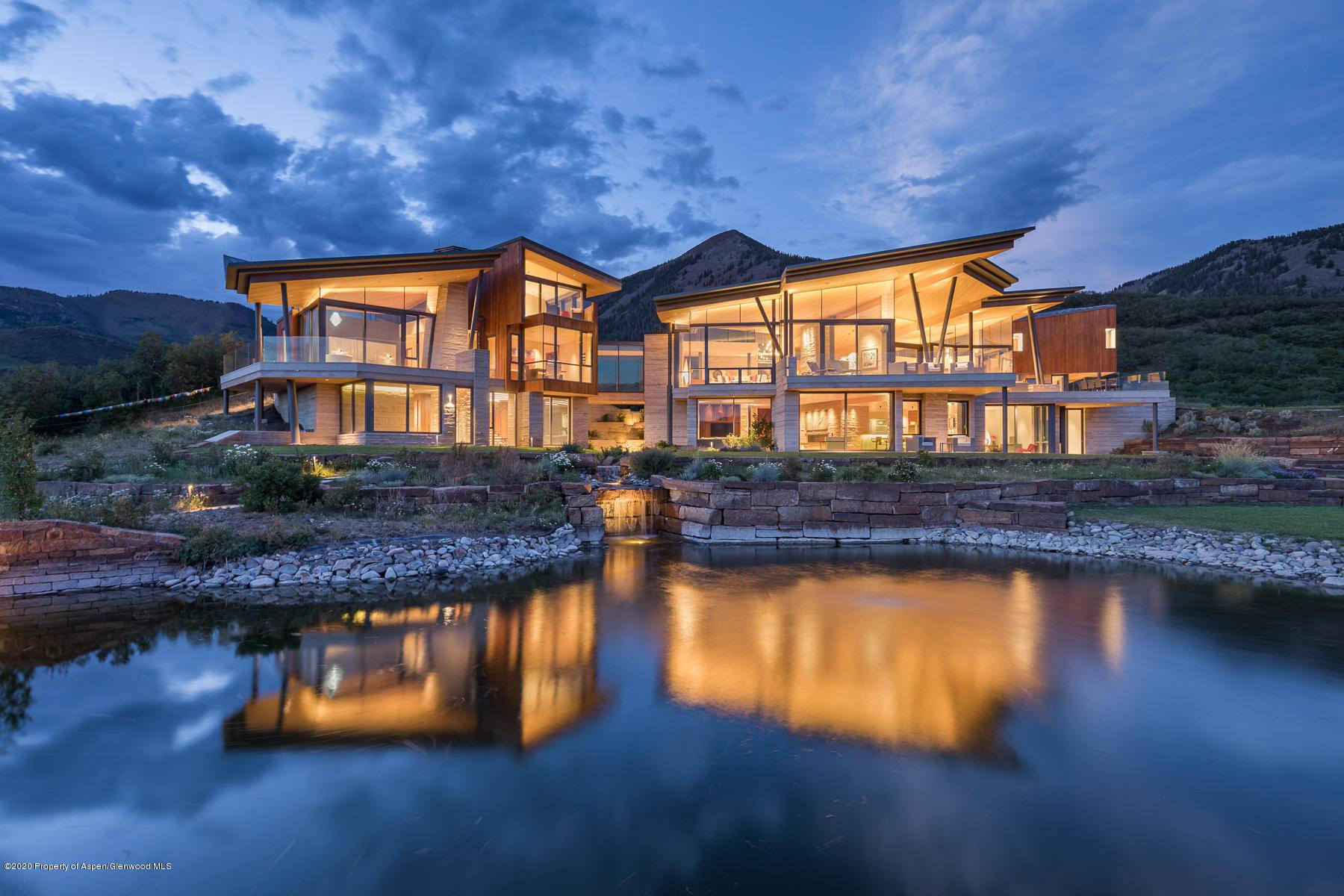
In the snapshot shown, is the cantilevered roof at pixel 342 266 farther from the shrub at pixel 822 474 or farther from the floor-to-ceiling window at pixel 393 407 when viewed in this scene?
the shrub at pixel 822 474

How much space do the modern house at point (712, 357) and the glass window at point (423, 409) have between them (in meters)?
0.07

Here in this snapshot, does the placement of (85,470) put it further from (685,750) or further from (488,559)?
(685,750)

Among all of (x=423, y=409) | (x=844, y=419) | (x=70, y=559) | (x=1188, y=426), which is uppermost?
(x=423, y=409)

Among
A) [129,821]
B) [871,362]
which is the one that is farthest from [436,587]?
[871,362]

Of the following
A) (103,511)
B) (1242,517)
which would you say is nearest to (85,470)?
(103,511)

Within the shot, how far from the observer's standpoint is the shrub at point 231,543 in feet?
30.3

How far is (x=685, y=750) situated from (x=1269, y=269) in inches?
3181

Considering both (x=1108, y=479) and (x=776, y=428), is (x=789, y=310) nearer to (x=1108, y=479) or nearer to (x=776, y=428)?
(x=776, y=428)

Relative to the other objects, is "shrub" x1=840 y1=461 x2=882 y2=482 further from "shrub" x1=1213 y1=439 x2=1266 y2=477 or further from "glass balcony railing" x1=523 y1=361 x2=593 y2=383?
"glass balcony railing" x1=523 y1=361 x2=593 y2=383

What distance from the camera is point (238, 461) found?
12172 mm

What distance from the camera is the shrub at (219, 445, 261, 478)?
1141 centimetres

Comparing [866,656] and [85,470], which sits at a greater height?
[85,470]

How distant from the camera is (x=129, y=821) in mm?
3697

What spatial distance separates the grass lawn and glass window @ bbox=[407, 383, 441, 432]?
20186 mm
